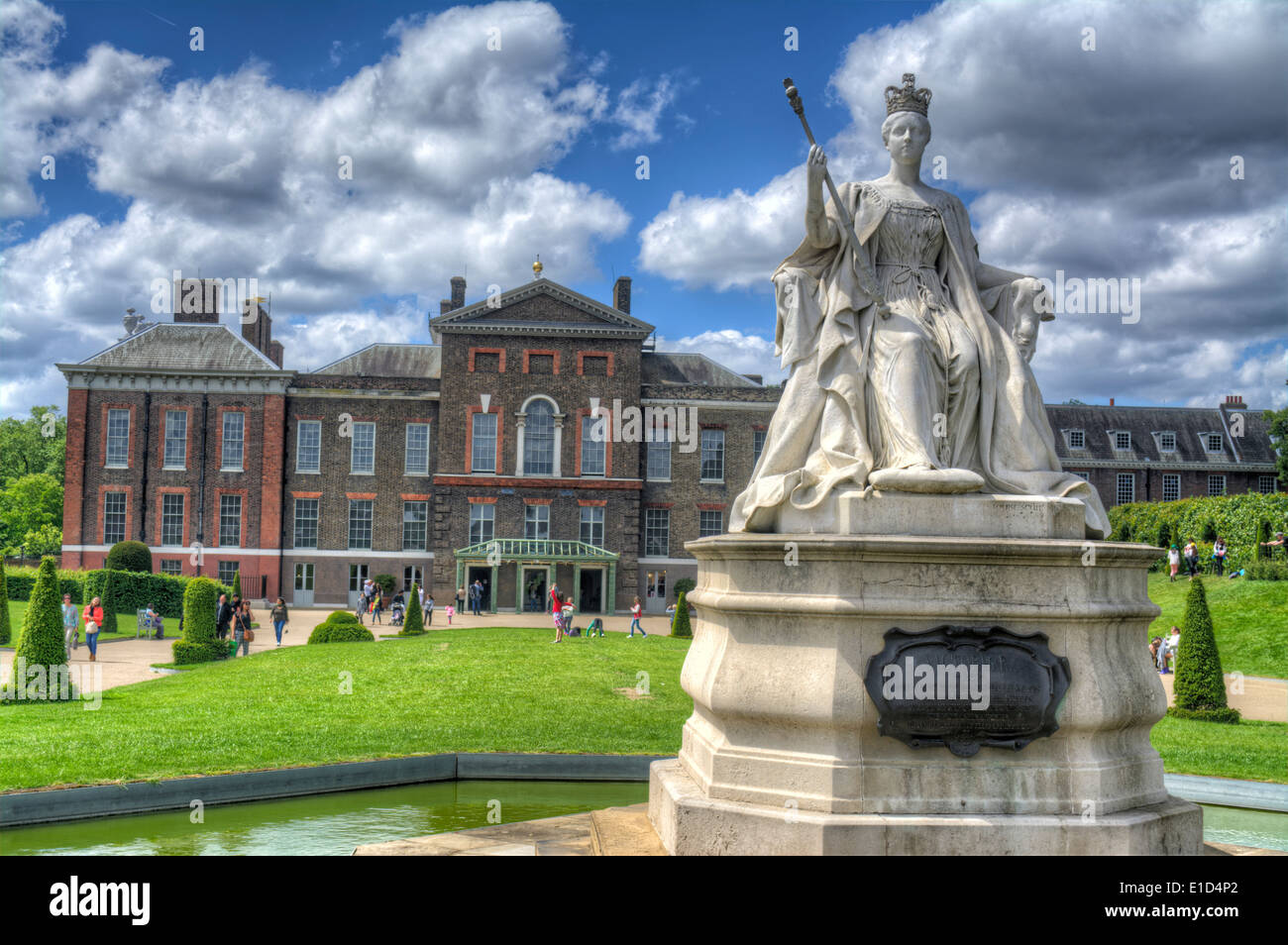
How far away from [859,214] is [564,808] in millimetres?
5120

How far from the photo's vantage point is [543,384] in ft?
145

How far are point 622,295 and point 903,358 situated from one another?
4282cm

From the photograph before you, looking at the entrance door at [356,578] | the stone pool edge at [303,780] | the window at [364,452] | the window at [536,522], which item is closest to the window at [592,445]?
the window at [536,522]

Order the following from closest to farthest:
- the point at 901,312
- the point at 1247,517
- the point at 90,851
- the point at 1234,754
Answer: the point at 901,312 → the point at 90,851 → the point at 1234,754 → the point at 1247,517

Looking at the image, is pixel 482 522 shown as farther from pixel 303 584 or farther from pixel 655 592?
pixel 655 592

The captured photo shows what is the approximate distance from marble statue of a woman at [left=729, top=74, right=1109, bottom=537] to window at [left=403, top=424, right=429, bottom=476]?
39.8m

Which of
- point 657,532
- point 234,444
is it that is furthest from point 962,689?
point 234,444

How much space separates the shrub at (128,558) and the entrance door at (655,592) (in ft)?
66.3

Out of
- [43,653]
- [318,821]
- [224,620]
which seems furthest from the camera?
[224,620]

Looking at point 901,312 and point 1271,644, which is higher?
point 901,312

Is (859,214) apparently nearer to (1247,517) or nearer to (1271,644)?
(1271,644)

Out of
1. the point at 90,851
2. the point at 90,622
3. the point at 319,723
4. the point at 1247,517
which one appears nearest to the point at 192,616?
the point at 90,622

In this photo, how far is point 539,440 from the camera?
44.5 m

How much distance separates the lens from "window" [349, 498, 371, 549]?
43969 millimetres
